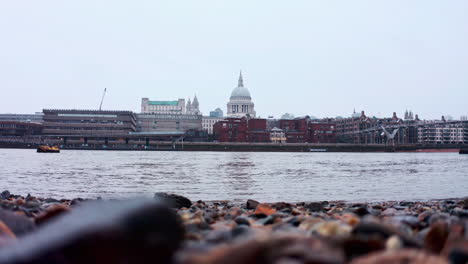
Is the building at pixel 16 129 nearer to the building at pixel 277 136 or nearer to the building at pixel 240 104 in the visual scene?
the building at pixel 277 136

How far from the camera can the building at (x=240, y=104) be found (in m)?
175

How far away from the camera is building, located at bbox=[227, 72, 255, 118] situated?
175375 millimetres

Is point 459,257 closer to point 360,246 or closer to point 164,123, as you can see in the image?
point 360,246

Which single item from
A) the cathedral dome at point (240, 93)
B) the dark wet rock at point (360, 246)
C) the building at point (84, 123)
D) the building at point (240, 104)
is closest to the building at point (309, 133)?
the building at point (240, 104)

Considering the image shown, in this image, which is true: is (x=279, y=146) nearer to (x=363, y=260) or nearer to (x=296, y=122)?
(x=296, y=122)

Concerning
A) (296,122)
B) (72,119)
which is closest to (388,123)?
(296,122)

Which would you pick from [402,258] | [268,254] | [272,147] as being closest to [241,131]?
[272,147]

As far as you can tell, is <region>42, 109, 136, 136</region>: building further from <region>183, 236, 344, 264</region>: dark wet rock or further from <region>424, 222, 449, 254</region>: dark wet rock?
<region>183, 236, 344, 264</region>: dark wet rock

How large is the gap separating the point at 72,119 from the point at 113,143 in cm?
1278

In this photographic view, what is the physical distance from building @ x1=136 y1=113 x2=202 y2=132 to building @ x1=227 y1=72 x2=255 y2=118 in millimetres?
20087

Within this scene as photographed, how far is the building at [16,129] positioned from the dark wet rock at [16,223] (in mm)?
137352

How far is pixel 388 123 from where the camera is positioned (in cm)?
16012

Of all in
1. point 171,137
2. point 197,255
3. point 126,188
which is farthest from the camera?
point 171,137

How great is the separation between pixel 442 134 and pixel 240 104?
71.6 meters
